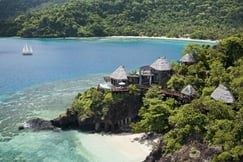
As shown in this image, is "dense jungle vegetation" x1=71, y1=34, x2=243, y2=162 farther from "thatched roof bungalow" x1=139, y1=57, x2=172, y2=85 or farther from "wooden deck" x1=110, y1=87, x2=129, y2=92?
"thatched roof bungalow" x1=139, y1=57, x2=172, y2=85

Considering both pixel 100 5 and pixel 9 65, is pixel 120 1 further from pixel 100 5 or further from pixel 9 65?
pixel 9 65

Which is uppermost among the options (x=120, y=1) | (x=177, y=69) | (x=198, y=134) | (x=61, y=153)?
(x=120, y=1)

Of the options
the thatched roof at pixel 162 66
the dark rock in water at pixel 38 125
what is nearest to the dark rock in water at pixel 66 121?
the dark rock in water at pixel 38 125

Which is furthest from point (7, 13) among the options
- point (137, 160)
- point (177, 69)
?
point (137, 160)

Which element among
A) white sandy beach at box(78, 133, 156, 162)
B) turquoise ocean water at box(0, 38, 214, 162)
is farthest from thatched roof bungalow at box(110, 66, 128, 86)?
turquoise ocean water at box(0, 38, 214, 162)

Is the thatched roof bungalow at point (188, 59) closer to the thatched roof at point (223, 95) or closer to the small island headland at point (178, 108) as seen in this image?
A: the small island headland at point (178, 108)

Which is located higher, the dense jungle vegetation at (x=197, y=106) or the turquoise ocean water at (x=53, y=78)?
the dense jungle vegetation at (x=197, y=106)
